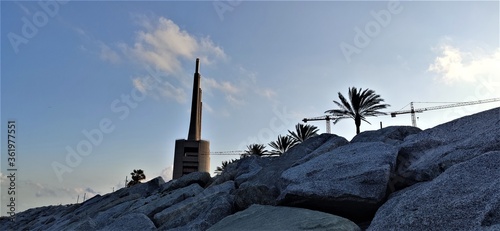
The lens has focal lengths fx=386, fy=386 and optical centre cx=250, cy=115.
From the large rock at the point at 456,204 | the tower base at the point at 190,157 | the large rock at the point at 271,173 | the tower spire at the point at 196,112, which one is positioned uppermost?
the tower spire at the point at 196,112

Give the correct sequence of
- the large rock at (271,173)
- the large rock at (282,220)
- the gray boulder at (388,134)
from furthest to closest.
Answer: the gray boulder at (388,134), the large rock at (271,173), the large rock at (282,220)

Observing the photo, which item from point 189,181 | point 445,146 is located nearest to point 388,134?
point 445,146

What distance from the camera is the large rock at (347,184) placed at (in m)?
7.53

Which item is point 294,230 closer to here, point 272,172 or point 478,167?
point 478,167

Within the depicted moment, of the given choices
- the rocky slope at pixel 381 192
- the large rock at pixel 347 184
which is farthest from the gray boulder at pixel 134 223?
the large rock at pixel 347 184

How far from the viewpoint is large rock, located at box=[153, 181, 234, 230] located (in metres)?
9.39

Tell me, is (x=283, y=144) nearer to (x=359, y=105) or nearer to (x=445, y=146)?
(x=359, y=105)

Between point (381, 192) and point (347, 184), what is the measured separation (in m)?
0.66

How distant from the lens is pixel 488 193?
541 cm

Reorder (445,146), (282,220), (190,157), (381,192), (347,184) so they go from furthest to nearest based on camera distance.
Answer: (190,157)
(445,146)
(347,184)
(381,192)
(282,220)

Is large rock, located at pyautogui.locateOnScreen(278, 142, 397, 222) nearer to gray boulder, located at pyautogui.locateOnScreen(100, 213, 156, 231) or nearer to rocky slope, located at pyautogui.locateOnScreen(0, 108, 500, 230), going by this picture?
rocky slope, located at pyautogui.locateOnScreen(0, 108, 500, 230)

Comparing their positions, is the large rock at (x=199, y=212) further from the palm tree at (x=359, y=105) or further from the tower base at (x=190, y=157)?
the tower base at (x=190, y=157)

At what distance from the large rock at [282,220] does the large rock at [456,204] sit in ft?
2.30

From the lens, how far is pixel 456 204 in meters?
5.47
